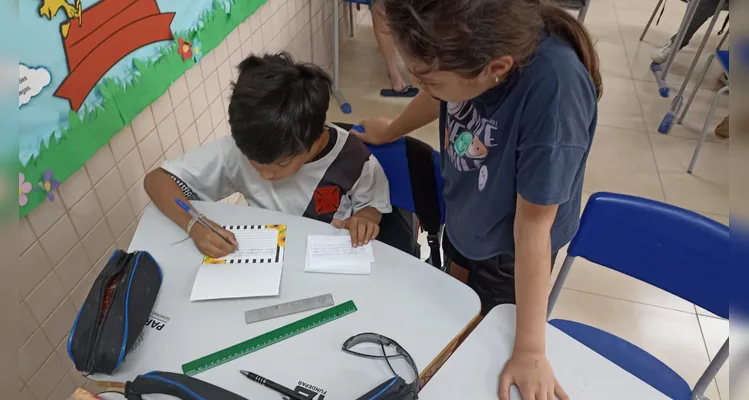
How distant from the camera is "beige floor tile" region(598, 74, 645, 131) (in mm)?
2959

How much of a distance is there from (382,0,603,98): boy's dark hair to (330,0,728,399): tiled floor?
0.44 meters

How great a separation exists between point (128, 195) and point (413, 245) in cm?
80

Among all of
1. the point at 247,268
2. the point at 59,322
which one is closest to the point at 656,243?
the point at 247,268

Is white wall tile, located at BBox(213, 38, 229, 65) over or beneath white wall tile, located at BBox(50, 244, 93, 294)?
over

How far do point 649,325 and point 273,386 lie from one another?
5.28ft

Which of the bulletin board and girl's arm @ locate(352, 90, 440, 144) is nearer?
the bulletin board

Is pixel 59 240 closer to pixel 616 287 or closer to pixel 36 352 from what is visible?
pixel 36 352

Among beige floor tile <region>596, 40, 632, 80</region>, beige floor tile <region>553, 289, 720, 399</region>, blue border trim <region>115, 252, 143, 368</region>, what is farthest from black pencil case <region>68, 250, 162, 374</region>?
beige floor tile <region>596, 40, 632, 80</region>

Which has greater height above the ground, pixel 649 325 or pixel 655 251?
pixel 655 251

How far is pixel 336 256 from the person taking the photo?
1025mm

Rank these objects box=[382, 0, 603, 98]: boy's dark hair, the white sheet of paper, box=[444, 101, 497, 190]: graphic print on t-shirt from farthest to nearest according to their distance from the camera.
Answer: the white sheet of paper, box=[444, 101, 497, 190]: graphic print on t-shirt, box=[382, 0, 603, 98]: boy's dark hair

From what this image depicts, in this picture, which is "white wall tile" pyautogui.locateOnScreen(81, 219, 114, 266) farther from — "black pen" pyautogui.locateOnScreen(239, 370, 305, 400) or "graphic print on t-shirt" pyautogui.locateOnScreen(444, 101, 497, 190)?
"graphic print on t-shirt" pyautogui.locateOnScreen(444, 101, 497, 190)

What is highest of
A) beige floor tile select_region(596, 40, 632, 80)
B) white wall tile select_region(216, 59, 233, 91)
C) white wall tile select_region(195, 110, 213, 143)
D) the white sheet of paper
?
the white sheet of paper

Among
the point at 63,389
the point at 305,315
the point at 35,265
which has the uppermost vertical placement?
the point at 305,315
